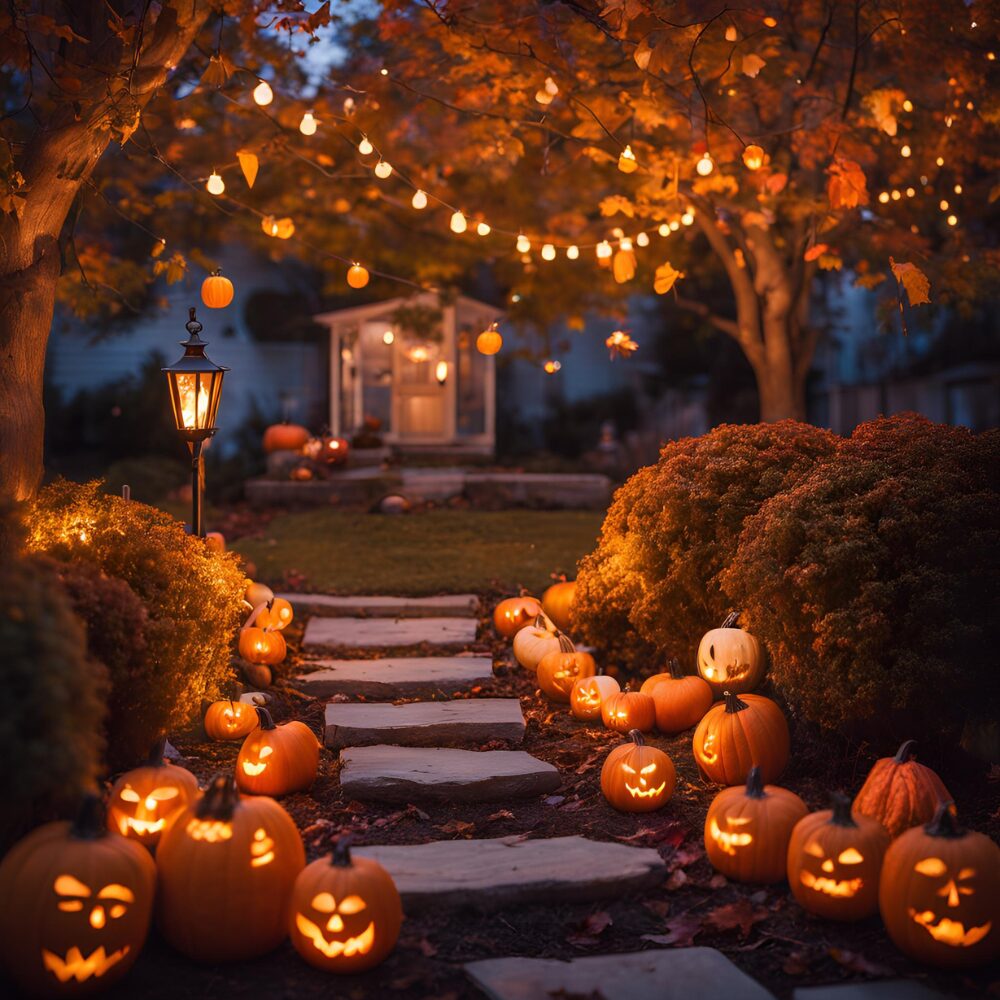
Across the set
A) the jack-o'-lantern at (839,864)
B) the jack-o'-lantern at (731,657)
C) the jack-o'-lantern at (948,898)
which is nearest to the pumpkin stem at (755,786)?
the jack-o'-lantern at (839,864)

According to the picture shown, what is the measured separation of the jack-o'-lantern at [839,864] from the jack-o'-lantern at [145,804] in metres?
2.12

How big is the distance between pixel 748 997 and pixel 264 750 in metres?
2.31

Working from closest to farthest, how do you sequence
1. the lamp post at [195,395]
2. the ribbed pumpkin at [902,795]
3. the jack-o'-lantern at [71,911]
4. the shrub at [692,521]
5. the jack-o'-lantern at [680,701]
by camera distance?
the jack-o'-lantern at [71,911] < the ribbed pumpkin at [902,795] < the jack-o'-lantern at [680,701] < the shrub at [692,521] < the lamp post at [195,395]

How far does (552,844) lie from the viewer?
399 centimetres

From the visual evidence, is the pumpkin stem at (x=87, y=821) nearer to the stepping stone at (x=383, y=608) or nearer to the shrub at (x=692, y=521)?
the shrub at (x=692, y=521)

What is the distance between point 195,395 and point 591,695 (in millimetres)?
2736

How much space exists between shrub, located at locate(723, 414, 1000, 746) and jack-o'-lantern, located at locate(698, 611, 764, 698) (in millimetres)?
386

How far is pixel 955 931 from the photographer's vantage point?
321 cm

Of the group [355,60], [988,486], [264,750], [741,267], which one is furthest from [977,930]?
[355,60]

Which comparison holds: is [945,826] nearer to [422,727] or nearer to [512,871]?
[512,871]

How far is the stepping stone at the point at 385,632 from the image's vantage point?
6836mm

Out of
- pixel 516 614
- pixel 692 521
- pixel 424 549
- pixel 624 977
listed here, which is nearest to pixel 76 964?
pixel 624 977

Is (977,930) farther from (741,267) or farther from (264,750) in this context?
(741,267)

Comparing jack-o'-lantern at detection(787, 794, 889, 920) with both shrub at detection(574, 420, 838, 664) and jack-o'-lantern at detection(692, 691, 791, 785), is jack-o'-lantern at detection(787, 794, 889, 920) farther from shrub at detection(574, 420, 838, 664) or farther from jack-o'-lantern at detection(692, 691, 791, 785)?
shrub at detection(574, 420, 838, 664)
